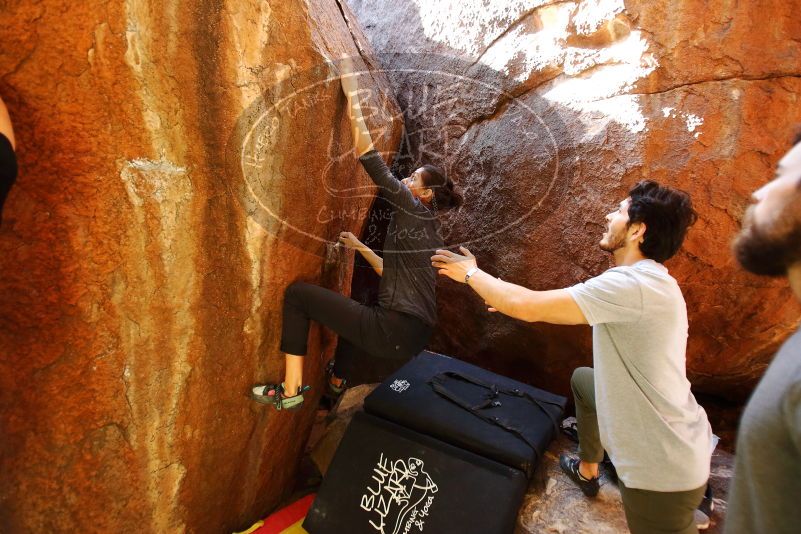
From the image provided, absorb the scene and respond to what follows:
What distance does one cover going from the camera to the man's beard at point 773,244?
82 cm

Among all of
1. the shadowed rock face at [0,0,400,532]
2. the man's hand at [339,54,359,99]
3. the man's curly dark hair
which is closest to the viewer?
the shadowed rock face at [0,0,400,532]

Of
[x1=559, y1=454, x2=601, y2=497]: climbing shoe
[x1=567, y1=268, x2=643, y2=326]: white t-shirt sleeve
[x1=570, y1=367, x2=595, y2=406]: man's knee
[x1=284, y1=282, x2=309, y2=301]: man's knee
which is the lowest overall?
[x1=559, y1=454, x2=601, y2=497]: climbing shoe

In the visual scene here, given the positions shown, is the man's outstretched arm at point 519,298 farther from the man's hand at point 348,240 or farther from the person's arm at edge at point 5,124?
the person's arm at edge at point 5,124

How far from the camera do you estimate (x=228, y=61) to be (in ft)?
5.49

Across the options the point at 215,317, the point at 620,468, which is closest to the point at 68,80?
the point at 215,317

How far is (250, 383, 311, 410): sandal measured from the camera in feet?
6.75

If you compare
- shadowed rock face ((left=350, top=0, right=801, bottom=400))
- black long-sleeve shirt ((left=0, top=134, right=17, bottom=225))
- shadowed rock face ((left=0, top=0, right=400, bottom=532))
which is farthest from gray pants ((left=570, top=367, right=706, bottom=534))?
black long-sleeve shirt ((left=0, top=134, right=17, bottom=225))

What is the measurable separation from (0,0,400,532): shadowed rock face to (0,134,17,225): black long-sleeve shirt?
0.61ft

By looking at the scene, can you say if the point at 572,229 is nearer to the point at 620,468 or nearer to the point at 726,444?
the point at 620,468

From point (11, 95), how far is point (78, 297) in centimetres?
64
